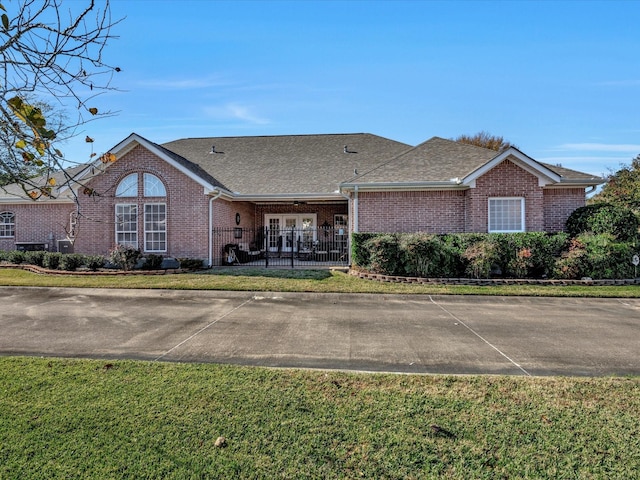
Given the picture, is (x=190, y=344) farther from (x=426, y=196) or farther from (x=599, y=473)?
(x=426, y=196)

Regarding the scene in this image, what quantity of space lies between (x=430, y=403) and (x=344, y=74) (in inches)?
476

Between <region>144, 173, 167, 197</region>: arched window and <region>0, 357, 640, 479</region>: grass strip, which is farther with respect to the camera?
<region>144, 173, 167, 197</region>: arched window

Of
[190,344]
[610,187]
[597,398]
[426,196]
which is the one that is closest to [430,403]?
[597,398]

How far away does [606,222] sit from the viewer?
1259cm

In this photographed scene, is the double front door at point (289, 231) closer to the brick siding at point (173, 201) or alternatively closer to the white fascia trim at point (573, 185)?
the brick siding at point (173, 201)

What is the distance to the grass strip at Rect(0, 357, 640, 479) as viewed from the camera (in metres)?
2.81

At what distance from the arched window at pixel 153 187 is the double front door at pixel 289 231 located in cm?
628

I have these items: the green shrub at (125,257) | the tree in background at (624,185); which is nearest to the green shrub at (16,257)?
the green shrub at (125,257)

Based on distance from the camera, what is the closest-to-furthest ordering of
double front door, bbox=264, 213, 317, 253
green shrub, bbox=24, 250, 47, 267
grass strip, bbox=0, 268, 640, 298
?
grass strip, bbox=0, 268, 640, 298 < green shrub, bbox=24, 250, 47, 267 < double front door, bbox=264, 213, 317, 253

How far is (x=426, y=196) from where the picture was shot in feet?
48.0

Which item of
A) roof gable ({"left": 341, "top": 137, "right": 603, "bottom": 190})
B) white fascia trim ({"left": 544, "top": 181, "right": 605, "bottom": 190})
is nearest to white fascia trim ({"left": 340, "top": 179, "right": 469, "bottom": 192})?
roof gable ({"left": 341, "top": 137, "right": 603, "bottom": 190})

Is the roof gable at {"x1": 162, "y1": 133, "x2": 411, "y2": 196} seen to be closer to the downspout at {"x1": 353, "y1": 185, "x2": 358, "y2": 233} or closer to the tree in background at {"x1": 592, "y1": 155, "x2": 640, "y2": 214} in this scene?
the downspout at {"x1": 353, "y1": 185, "x2": 358, "y2": 233}

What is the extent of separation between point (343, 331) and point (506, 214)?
1040 centimetres

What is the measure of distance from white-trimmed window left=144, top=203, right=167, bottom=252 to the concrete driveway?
6.00 meters
